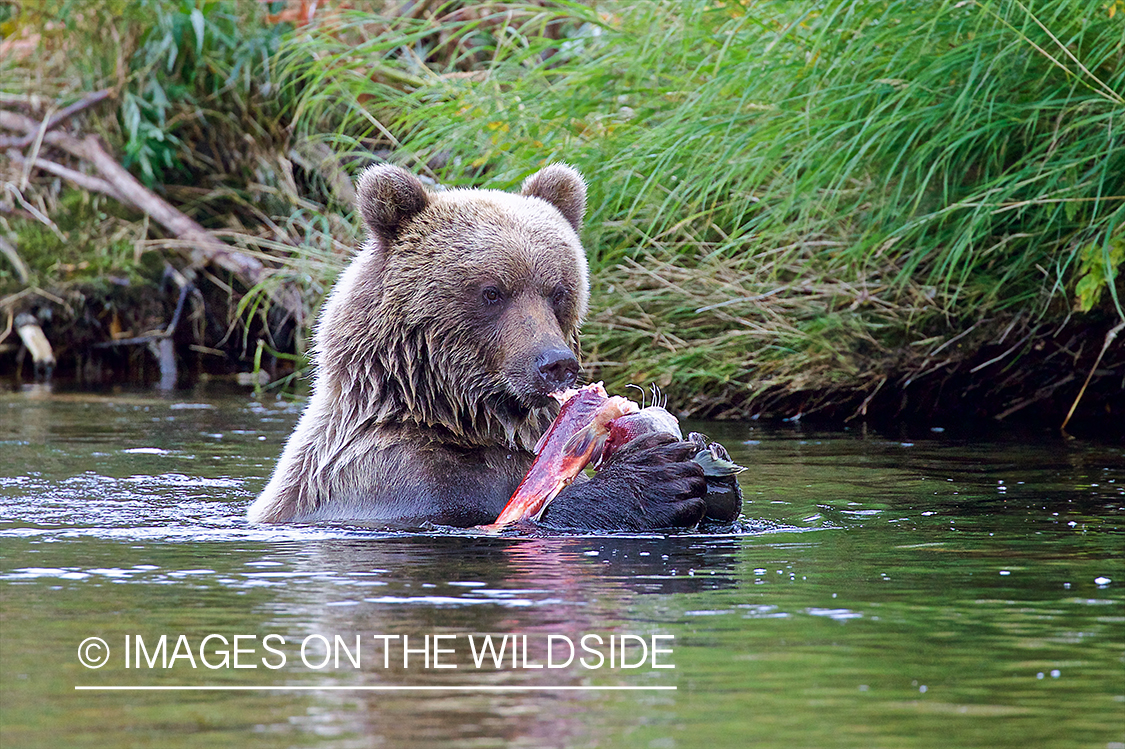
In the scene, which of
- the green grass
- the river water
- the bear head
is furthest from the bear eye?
the green grass

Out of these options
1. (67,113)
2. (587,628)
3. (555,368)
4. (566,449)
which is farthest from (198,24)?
(587,628)

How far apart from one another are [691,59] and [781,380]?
1.96m

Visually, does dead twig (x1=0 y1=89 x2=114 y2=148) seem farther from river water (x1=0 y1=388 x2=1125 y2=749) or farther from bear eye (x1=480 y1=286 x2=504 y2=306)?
bear eye (x1=480 y1=286 x2=504 y2=306)

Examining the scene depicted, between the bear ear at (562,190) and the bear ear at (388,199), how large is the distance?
0.53 meters

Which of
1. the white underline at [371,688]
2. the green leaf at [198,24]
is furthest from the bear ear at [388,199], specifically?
the green leaf at [198,24]

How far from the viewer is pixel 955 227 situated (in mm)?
7809

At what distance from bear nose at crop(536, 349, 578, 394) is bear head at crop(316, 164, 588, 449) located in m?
0.03

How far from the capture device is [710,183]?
8203 mm

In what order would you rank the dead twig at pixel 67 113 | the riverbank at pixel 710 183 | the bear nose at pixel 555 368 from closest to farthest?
the bear nose at pixel 555 368, the riverbank at pixel 710 183, the dead twig at pixel 67 113

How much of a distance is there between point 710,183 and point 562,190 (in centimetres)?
211

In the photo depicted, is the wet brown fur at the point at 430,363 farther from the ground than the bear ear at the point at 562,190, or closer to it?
closer to it

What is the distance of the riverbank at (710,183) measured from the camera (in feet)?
24.2

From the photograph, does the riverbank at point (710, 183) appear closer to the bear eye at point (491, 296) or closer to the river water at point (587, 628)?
the river water at point (587, 628)

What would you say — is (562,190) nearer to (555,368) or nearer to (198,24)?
(555,368)
